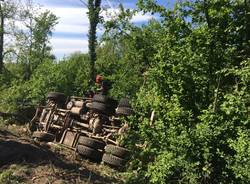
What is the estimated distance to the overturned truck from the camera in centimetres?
1547

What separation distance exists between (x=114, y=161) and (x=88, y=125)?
3160 mm

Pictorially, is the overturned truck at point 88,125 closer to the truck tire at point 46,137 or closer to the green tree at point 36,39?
the truck tire at point 46,137

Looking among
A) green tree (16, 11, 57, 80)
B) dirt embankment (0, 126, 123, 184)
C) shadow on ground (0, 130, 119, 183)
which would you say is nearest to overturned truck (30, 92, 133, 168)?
dirt embankment (0, 126, 123, 184)

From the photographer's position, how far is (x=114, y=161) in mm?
15117

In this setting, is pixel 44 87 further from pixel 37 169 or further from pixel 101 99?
pixel 37 169

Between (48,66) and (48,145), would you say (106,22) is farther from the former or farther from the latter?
(48,66)

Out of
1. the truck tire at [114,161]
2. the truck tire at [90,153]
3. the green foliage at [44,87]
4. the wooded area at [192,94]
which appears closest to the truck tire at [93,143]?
the truck tire at [90,153]

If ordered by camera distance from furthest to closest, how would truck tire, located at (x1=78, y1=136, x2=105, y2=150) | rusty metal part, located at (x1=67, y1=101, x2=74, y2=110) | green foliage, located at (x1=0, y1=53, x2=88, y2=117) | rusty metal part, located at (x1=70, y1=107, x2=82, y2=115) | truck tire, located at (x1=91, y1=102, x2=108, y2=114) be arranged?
1. green foliage, located at (x1=0, y1=53, x2=88, y2=117)
2. rusty metal part, located at (x1=67, y1=101, x2=74, y2=110)
3. rusty metal part, located at (x1=70, y1=107, x2=82, y2=115)
4. truck tire, located at (x1=91, y1=102, x2=108, y2=114)
5. truck tire, located at (x1=78, y1=136, x2=105, y2=150)

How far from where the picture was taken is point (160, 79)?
1034 centimetres

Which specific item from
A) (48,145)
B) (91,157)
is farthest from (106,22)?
(48,145)

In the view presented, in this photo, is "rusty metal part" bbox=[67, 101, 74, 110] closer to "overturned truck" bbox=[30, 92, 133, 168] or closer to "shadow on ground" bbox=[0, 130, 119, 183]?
"overturned truck" bbox=[30, 92, 133, 168]

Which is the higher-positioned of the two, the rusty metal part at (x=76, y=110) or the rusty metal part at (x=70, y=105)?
the rusty metal part at (x=70, y=105)

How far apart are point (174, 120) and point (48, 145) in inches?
363

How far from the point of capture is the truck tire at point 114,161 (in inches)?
590
